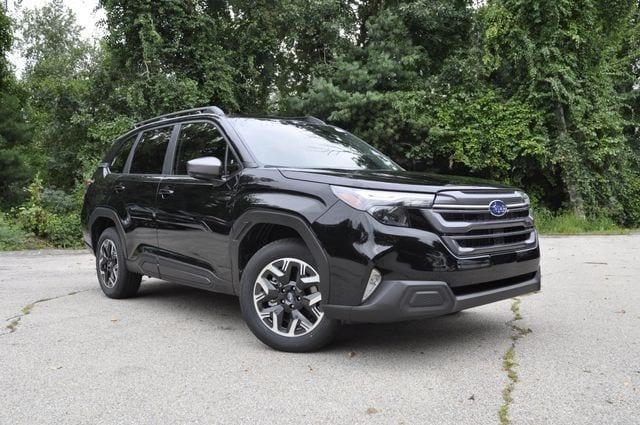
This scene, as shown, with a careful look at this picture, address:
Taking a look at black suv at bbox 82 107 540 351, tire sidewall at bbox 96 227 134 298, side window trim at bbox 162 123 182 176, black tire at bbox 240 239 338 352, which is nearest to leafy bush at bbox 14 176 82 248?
tire sidewall at bbox 96 227 134 298

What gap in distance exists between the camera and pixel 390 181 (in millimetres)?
3838

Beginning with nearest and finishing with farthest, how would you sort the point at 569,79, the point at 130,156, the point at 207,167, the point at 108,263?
1. the point at 207,167
2. the point at 130,156
3. the point at 108,263
4. the point at 569,79

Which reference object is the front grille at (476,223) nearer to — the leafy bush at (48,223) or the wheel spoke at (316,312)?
the wheel spoke at (316,312)

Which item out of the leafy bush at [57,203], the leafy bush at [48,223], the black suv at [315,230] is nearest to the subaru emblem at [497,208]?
the black suv at [315,230]

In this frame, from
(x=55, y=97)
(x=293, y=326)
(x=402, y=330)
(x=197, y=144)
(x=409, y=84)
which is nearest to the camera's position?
(x=293, y=326)

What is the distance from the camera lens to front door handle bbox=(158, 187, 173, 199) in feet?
16.9

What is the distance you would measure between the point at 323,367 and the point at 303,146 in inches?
75.7

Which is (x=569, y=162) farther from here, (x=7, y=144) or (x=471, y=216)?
(x=7, y=144)

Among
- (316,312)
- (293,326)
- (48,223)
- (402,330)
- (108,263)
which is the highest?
(316,312)

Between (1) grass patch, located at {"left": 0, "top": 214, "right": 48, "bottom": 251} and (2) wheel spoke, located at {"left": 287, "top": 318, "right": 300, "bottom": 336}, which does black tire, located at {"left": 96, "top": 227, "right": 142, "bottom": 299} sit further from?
(1) grass patch, located at {"left": 0, "top": 214, "right": 48, "bottom": 251}

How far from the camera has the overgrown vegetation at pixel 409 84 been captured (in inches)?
628

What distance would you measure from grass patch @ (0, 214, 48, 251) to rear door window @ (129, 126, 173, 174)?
744 centimetres

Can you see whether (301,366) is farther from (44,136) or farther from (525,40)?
(44,136)

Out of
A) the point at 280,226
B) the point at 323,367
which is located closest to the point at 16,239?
the point at 280,226
